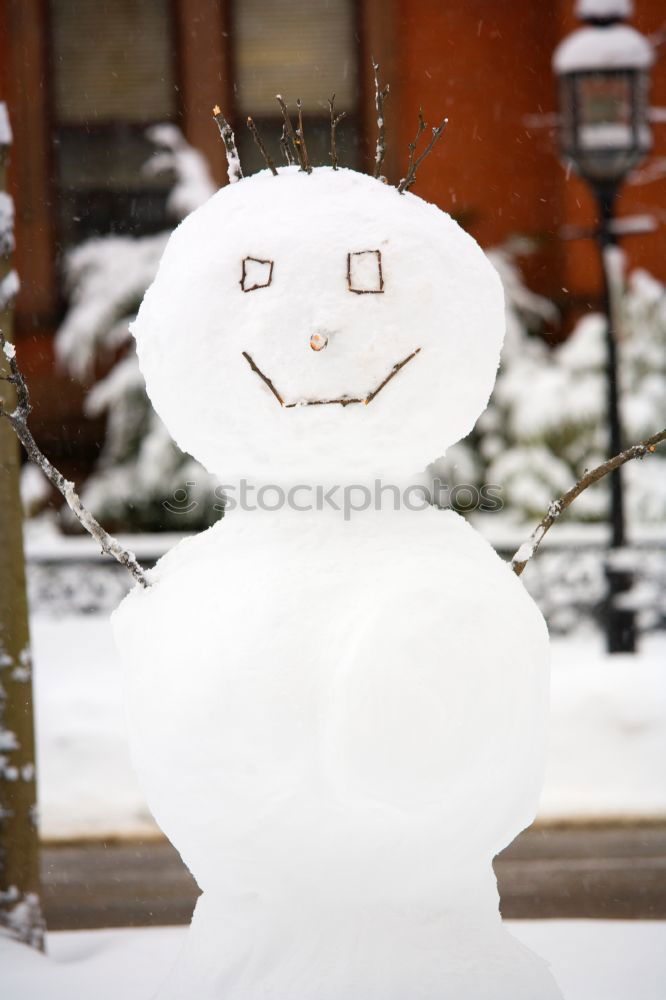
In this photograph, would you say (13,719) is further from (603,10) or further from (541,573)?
(603,10)

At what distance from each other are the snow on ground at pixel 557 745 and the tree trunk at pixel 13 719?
1367 millimetres

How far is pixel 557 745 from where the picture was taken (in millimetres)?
5070

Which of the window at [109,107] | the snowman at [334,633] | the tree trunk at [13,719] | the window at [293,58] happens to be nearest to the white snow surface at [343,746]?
the snowman at [334,633]

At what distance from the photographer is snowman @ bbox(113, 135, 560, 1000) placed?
6.39 ft

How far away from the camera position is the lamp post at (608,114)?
5695mm

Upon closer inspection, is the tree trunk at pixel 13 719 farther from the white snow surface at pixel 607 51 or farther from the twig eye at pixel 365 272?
the white snow surface at pixel 607 51

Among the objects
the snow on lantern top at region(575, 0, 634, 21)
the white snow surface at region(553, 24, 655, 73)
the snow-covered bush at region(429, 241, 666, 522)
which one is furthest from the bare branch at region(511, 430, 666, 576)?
the snow-covered bush at region(429, 241, 666, 522)

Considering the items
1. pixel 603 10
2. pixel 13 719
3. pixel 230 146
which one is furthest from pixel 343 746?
pixel 603 10

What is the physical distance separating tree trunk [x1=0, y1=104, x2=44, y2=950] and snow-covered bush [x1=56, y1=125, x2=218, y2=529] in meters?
3.98

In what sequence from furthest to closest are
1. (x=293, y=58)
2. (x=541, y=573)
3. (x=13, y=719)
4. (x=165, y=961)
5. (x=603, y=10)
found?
(x=293, y=58) < (x=541, y=573) < (x=603, y=10) < (x=13, y=719) < (x=165, y=961)

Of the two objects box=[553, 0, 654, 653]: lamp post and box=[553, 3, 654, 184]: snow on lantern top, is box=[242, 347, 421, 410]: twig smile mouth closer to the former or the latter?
box=[553, 0, 654, 653]: lamp post

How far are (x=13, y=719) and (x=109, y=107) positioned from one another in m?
6.80

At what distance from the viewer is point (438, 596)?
1979 millimetres

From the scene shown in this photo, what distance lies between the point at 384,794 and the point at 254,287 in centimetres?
91
